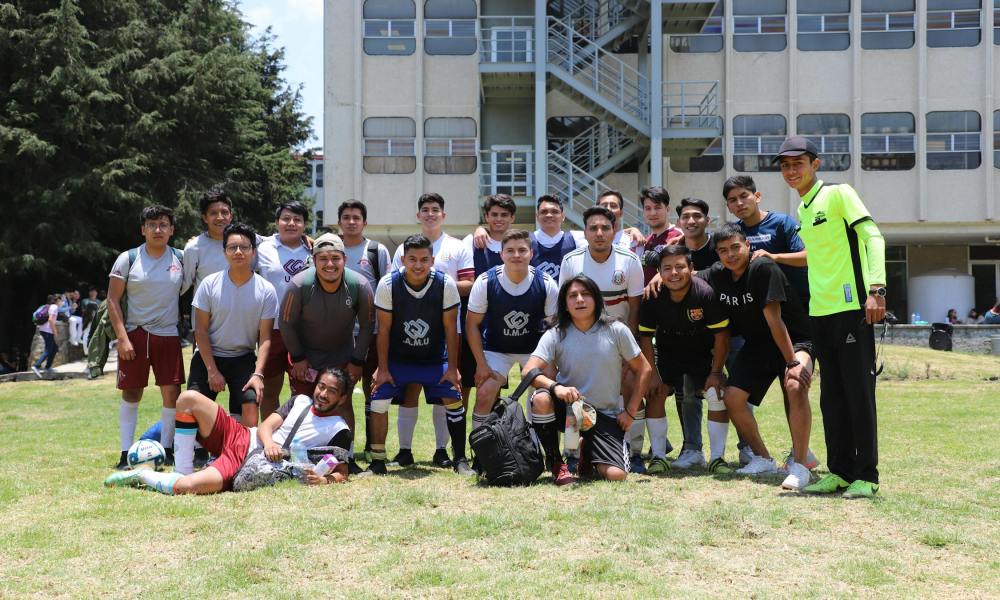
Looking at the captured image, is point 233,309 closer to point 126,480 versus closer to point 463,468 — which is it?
point 126,480

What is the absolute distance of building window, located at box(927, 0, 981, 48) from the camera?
86.7 ft

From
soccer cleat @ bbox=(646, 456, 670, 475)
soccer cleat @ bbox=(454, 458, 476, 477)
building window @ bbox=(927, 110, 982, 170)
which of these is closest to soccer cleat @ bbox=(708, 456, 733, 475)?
soccer cleat @ bbox=(646, 456, 670, 475)

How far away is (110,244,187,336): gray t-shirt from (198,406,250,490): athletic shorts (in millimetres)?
1490

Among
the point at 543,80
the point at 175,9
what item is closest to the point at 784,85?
the point at 543,80

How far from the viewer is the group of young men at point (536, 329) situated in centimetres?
629

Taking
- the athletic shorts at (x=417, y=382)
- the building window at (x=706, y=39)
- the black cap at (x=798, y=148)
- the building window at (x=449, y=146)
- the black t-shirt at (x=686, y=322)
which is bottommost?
the athletic shorts at (x=417, y=382)

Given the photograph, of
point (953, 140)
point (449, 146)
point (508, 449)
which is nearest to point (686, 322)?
point (508, 449)

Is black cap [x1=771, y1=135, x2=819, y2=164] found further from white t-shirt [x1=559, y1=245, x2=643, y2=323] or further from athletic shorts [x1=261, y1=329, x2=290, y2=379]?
athletic shorts [x1=261, y1=329, x2=290, y2=379]

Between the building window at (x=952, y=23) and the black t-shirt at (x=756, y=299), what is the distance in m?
23.6

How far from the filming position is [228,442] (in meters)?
6.64

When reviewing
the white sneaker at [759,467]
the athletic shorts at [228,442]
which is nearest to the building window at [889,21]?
the white sneaker at [759,467]

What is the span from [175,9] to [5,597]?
28520 mm

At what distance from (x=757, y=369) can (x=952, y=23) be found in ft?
80.4

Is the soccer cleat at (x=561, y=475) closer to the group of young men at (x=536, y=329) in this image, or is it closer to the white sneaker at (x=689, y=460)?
the group of young men at (x=536, y=329)
